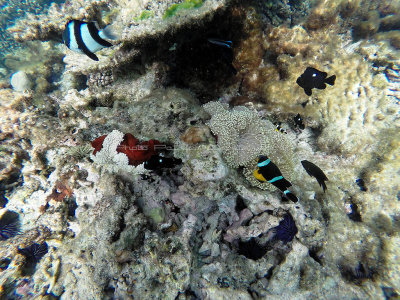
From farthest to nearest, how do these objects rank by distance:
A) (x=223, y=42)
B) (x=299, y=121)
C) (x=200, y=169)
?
(x=299, y=121) → (x=223, y=42) → (x=200, y=169)

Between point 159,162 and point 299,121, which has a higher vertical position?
point 159,162

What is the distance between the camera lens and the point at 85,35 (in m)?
2.35

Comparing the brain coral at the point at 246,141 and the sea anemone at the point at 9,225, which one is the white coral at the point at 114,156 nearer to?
the brain coral at the point at 246,141

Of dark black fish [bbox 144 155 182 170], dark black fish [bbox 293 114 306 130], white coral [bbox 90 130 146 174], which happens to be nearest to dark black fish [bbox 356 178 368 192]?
dark black fish [bbox 293 114 306 130]

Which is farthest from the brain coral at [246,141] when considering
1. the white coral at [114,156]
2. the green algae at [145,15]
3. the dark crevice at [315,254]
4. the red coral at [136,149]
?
the green algae at [145,15]

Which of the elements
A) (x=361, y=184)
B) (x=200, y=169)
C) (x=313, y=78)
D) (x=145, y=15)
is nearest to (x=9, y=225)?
(x=200, y=169)

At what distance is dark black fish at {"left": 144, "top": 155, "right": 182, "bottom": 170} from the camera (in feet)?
8.23

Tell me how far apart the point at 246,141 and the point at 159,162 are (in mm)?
1267

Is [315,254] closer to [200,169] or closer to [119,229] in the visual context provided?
[200,169]

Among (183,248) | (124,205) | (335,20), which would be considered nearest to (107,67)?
(124,205)

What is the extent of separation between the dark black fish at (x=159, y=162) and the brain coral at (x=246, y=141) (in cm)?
68

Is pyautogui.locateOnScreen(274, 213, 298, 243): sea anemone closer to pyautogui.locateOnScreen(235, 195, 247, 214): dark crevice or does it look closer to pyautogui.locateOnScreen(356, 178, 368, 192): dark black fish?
pyautogui.locateOnScreen(235, 195, 247, 214): dark crevice

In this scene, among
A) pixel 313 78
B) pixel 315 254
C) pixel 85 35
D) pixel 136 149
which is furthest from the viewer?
pixel 313 78

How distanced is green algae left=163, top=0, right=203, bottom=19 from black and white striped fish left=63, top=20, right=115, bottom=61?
4.17 feet
